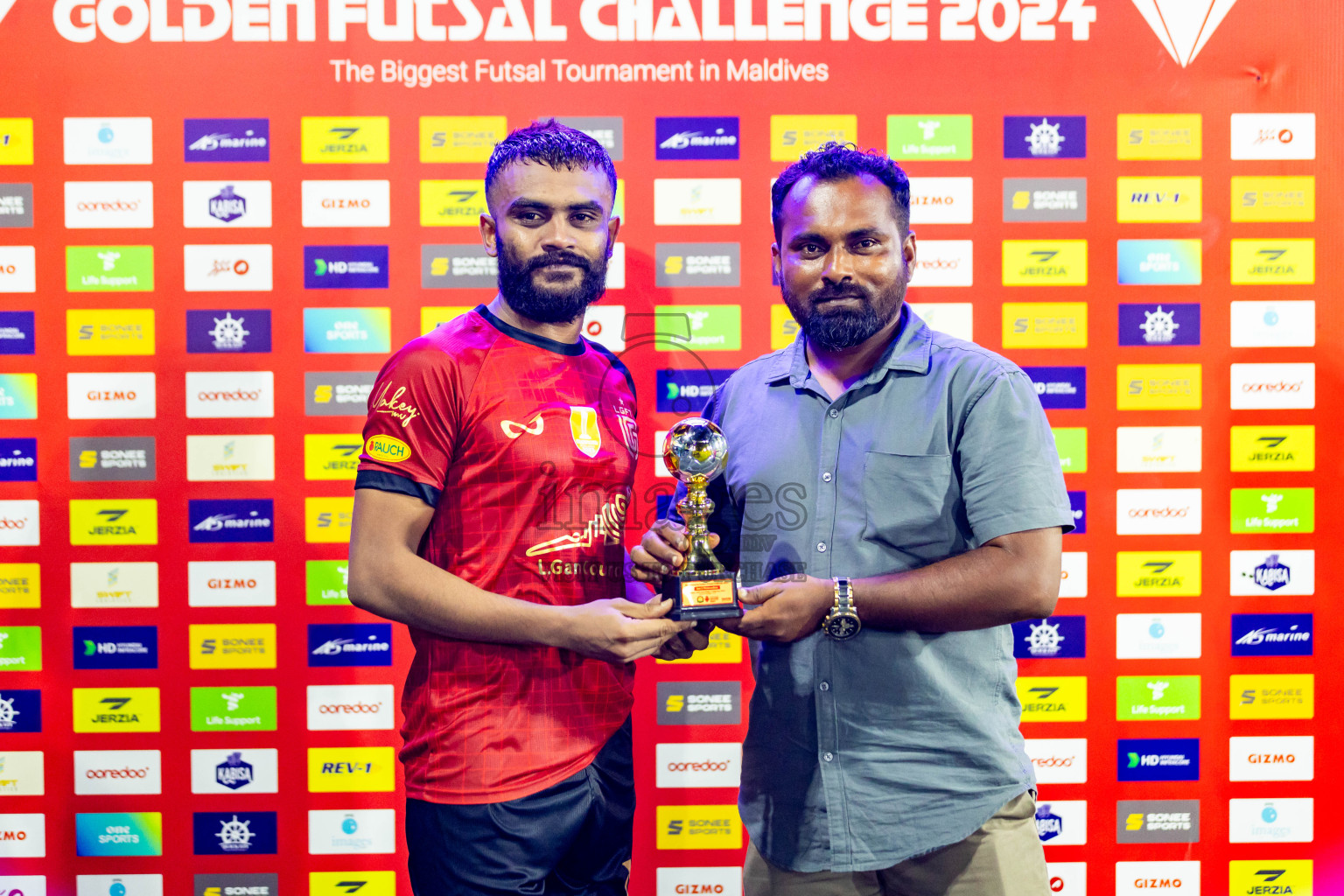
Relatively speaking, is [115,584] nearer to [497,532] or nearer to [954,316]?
[497,532]

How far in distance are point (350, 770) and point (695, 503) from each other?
1.86m

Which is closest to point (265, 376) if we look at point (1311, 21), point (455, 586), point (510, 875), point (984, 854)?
point (455, 586)

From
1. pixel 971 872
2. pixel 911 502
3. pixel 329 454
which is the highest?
pixel 329 454

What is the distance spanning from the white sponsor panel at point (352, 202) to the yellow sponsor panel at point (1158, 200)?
2516 mm

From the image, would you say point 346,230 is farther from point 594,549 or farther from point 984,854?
point 984,854

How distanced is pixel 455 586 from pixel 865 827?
1.04 meters

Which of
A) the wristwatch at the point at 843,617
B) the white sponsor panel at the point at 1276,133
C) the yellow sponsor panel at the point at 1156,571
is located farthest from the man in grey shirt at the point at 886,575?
the white sponsor panel at the point at 1276,133

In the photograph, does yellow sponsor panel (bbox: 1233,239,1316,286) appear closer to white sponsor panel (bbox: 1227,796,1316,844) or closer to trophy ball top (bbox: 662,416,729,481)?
white sponsor panel (bbox: 1227,796,1316,844)

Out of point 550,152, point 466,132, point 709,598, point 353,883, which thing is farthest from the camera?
point 353,883

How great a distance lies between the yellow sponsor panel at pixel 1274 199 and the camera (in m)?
2.79

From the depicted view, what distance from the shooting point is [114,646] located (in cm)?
282

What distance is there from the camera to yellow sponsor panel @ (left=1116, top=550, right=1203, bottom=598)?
282cm

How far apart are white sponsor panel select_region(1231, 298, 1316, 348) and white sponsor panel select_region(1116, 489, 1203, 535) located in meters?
0.56

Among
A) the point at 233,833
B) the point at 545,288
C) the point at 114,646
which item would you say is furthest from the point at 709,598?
the point at 114,646
